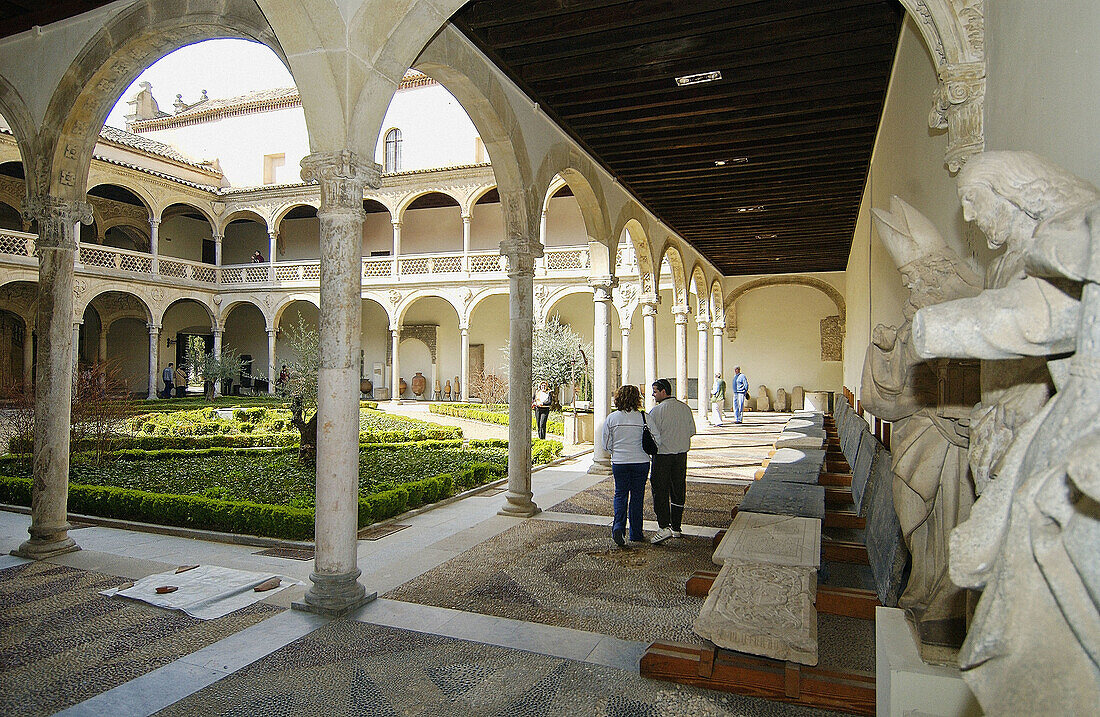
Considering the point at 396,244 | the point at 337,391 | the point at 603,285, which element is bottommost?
the point at 337,391

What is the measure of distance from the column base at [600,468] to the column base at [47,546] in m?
6.27

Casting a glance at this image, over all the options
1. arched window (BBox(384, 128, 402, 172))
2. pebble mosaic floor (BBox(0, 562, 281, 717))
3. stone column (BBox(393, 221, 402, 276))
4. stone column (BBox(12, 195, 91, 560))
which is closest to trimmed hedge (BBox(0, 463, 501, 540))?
stone column (BBox(12, 195, 91, 560))

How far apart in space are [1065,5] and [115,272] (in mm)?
22612

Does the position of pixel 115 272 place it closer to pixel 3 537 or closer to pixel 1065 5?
pixel 3 537

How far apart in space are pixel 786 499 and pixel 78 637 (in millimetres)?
4880

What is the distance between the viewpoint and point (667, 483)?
6012 millimetres

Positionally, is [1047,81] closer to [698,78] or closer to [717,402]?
[698,78]

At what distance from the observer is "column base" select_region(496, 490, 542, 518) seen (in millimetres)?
6926

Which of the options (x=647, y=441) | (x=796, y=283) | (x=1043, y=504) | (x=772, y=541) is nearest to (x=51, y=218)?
(x=647, y=441)

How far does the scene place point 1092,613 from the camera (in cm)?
111

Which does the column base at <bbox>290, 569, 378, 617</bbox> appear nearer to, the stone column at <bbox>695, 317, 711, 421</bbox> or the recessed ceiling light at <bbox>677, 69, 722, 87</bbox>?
the recessed ceiling light at <bbox>677, 69, 722, 87</bbox>

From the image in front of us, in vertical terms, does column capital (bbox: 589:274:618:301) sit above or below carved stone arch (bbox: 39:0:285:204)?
below

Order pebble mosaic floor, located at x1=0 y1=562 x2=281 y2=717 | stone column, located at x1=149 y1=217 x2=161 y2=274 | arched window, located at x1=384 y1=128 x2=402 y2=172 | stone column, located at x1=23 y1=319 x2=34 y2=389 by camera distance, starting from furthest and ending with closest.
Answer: arched window, located at x1=384 y1=128 x2=402 y2=172
stone column, located at x1=149 y1=217 x2=161 y2=274
stone column, located at x1=23 y1=319 x2=34 y2=389
pebble mosaic floor, located at x1=0 y1=562 x2=281 y2=717

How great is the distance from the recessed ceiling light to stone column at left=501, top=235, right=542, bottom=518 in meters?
2.13
